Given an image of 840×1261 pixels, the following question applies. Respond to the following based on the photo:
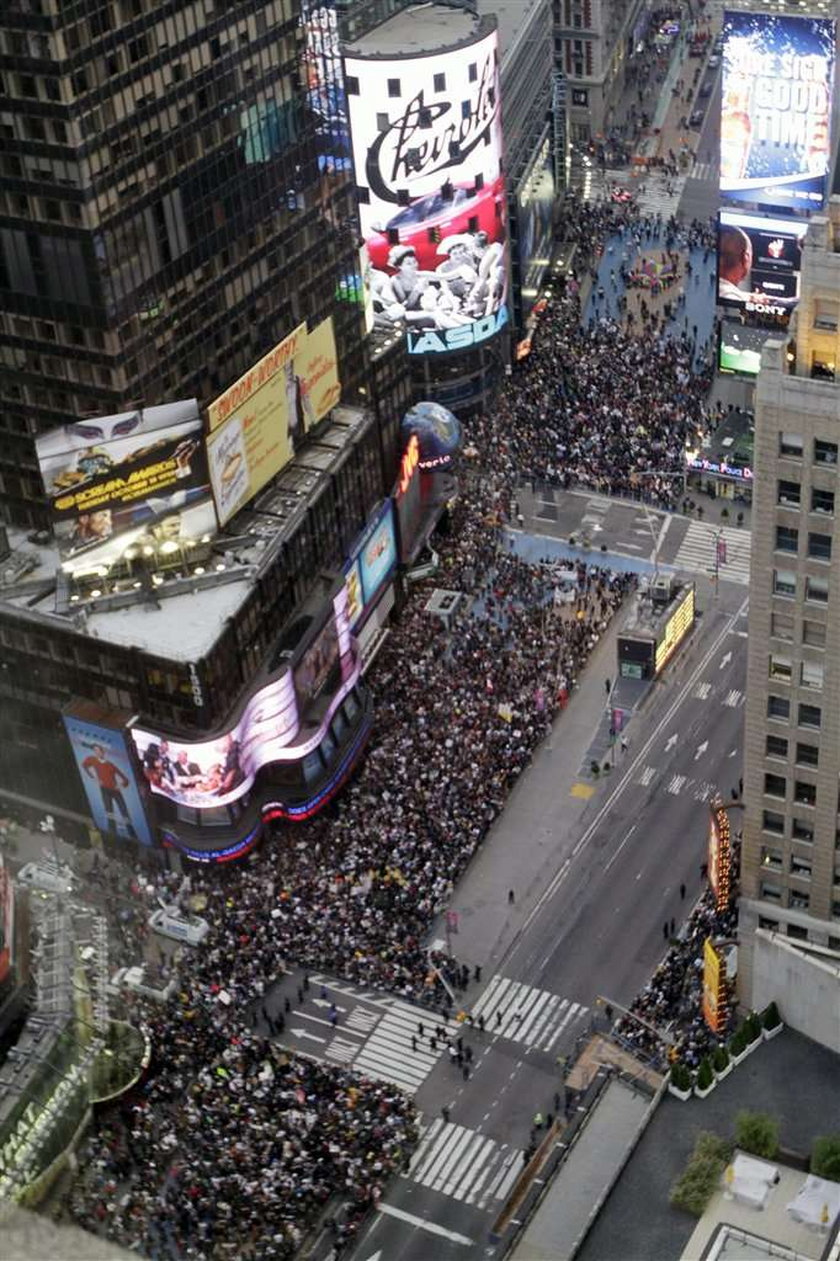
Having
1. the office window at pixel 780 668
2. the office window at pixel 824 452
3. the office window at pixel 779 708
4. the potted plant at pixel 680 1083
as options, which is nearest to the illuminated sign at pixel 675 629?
the office window at pixel 779 708

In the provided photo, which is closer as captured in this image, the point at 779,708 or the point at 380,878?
the point at 779,708

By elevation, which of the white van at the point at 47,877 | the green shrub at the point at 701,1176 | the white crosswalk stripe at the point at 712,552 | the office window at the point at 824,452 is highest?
the office window at the point at 824,452

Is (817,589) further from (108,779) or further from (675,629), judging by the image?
(108,779)

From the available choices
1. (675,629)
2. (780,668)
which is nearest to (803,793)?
(780,668)

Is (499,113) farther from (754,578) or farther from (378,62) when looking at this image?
(754,578)

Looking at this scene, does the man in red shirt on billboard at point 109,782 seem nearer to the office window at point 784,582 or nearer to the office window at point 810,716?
the office window at point 810,716

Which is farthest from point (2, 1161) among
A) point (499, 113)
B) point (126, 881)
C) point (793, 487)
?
point (499, 113)

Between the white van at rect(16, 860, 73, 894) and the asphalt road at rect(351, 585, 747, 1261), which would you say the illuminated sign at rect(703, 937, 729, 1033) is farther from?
the white van at rect(16, 860, 73, 894)
